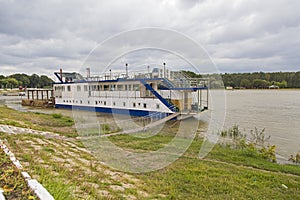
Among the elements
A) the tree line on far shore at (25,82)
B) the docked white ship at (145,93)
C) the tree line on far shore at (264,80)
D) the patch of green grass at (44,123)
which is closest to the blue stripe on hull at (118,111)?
the docked white ship at (145,93)

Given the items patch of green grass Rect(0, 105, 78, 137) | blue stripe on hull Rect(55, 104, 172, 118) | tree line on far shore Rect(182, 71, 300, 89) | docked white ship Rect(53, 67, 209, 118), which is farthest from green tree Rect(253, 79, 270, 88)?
patch of green grass Rect(0, 105, 78, 137)

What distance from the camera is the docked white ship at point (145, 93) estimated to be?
789 inches

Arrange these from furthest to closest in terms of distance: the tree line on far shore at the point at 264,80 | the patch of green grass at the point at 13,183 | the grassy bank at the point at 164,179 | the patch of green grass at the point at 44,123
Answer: the tree line on far shore at the point at 264,80 → the patch of green grass at the point at 44,123 → the grassy bank at the point at 164,179 → the patch of green grass at the point at 13,183

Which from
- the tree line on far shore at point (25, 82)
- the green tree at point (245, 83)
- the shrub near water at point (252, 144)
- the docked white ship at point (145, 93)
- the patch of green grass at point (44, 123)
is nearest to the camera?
the shrub near water at point (252, 144)

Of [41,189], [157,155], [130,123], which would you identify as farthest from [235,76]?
[41,189]

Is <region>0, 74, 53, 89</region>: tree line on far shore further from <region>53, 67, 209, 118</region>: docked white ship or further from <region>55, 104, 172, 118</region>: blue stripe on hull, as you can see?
<region>53, 67, 209, 118</region>: docked white ship

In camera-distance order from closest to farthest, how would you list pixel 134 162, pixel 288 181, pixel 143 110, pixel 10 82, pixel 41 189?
pixel 41 189
pixel 288 181
pixel 134 162
pixel 143 110
pixel 10 82

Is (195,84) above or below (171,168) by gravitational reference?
above

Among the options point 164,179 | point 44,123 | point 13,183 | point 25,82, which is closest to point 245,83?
point 44,123

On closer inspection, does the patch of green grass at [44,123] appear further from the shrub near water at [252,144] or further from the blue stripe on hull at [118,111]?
the shrub near water at [252,144]

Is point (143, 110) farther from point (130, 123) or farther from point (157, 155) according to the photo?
point (157, 155)

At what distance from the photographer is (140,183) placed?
542cm

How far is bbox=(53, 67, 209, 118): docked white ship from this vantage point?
65.8 feet

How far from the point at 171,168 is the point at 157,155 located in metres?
1.63
